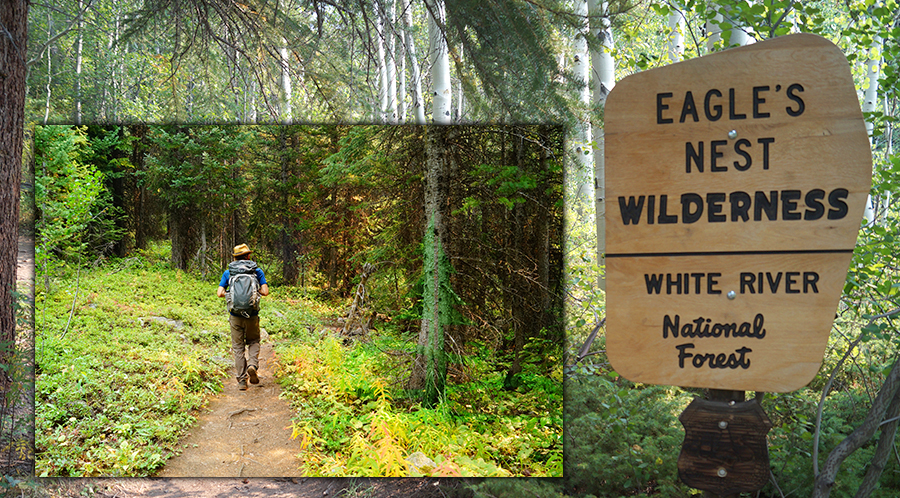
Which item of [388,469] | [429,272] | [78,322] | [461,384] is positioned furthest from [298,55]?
[388,469]

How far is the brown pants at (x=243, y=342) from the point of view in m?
3.44

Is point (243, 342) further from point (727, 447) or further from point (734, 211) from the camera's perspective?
point (734, 211)

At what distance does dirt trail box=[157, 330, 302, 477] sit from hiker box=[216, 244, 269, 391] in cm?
18

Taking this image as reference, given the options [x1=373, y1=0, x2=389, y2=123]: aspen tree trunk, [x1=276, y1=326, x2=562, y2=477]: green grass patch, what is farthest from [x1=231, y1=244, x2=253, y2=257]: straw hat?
[x1=373, y1=0, x2=389, y2=123]: aspen tree trunk

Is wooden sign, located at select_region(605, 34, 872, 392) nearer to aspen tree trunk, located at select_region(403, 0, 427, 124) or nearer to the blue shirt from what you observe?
aspen tree trunk, located at select_region(403, 0, 427, 124)

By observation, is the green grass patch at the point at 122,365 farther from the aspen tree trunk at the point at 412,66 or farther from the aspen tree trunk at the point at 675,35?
the aspen tree trunk at the point at 675,35

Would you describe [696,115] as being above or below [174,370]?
above

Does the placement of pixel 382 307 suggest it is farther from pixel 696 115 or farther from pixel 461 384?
pixel 696 115

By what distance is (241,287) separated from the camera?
11.3ft

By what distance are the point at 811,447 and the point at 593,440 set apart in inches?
51.4

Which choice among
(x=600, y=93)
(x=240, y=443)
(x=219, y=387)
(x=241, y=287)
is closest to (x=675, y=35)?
(x=600, y=93)

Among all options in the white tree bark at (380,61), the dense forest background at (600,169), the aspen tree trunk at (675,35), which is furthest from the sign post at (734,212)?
the aspen tree trunk at (675,35)

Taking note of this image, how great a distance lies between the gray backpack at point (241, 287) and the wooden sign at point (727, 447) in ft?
8.93

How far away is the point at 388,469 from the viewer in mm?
3121
